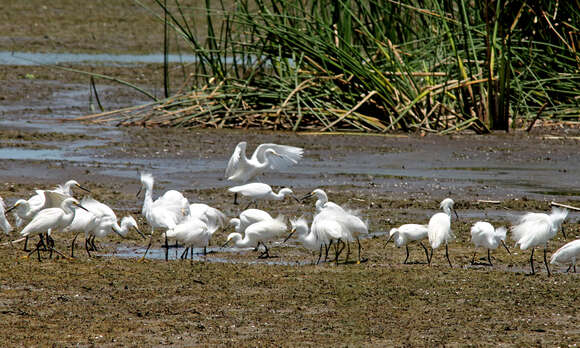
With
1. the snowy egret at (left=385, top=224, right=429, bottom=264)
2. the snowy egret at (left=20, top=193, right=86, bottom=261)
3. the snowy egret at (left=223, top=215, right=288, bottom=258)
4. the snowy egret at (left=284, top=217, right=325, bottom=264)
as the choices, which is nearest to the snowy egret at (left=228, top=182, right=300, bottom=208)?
the snowy egret at (left=223, top=215, right=288, bottom=258)

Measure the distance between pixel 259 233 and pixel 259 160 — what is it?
3291 millimetres

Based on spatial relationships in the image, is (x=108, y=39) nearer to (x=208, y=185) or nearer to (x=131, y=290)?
(x=208, y=185)

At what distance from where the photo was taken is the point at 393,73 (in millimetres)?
15227

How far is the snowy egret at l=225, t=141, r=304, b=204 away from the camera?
11.4 meters

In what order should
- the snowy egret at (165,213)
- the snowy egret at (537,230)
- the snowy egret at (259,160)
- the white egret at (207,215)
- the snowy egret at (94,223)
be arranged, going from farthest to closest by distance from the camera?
the snowy egret at (259,160) < the white egret at (207,215) < the snowy egret at (165,213) < the snowy egret at (94,223) < the snowy egret at (537,230)

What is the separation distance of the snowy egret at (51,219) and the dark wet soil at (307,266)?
0.25 meters

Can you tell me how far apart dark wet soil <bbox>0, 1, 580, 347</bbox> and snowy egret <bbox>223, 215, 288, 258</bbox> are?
166 mm

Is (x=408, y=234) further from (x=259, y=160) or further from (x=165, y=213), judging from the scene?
(x=259, y=160)

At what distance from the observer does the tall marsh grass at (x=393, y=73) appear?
49.6ft

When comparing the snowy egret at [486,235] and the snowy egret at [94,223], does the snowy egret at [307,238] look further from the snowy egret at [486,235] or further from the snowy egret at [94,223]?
the snowy egret at [94,223]

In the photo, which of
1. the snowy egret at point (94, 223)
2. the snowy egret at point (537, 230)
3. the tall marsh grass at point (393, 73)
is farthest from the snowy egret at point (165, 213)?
the tall marsh grass at point (393, 73)

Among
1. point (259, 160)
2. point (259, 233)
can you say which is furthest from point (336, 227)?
point (259, 160)

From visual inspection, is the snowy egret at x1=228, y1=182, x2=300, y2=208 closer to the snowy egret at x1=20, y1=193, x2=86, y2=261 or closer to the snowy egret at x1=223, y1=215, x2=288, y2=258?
the snowy egret at x1=223, y1=215, x2=288, y2=258

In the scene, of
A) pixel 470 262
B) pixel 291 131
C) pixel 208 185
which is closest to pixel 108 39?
pixel 291 131
